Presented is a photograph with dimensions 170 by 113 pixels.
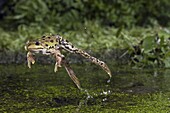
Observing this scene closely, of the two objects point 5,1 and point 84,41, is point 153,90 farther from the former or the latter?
point 5,1

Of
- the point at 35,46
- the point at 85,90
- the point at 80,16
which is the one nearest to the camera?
the point at 35,46

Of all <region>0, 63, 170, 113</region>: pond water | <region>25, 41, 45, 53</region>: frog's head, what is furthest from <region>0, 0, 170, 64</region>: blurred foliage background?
<region>25, 41, 45, 53</region>: frog's head

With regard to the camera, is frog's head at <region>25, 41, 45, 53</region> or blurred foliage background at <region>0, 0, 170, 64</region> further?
blurred foliage background at <region>0, 0, 170, 64</region>

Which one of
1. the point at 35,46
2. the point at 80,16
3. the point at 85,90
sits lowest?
the point at 85,90

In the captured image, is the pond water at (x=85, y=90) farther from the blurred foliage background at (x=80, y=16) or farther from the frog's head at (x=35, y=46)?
the blurred foliage background at (x=80, y=16)

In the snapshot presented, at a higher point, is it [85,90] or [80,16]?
[80,16]

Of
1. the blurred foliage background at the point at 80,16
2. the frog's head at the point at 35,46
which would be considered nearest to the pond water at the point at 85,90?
the frog's head at the point at 35,46

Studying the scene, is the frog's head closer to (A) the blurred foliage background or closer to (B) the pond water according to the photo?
(B) the pond water

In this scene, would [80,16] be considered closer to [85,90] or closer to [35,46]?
[85,90]

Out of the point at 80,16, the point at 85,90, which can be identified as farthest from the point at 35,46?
the point at 80,16
